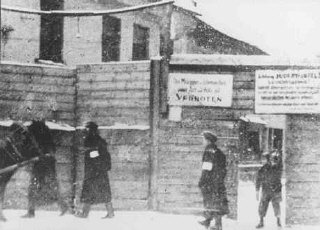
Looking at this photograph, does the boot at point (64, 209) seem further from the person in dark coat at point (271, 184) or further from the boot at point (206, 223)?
the person in dark coat at point (271, 184)

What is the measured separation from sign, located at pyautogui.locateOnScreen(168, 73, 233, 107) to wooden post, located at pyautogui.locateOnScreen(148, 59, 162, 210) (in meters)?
0.44

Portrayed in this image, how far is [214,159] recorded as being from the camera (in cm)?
841

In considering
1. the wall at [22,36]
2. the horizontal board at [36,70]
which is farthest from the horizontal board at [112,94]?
the wall at [22,36]

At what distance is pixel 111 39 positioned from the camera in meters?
17.2

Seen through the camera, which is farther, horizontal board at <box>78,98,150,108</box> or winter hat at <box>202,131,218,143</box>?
horizontal board at <box>78,98,150,108</box>

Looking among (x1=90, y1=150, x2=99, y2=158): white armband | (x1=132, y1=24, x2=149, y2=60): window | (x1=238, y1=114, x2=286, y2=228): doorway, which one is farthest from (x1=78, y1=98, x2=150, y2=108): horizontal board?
(x1=132, y1=24, x2=149, y2=60): window

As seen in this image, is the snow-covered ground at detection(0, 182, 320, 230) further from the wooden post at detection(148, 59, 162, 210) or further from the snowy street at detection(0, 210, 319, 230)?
the wooden post at detection(148, 59, 162, 210)

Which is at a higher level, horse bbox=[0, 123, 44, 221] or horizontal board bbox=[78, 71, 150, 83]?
horizontal board bbox=[78, 71, 150, 83]

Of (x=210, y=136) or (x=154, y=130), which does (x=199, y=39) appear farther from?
(x=210, y=136)

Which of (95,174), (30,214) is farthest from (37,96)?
(30,214)

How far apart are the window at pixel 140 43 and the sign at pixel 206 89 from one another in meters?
9.38

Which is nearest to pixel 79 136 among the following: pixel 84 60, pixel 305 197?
pixel 305 197

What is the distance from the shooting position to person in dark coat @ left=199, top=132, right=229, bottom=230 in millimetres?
8344

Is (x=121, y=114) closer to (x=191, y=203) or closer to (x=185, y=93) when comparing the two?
(x=185, y=93)
